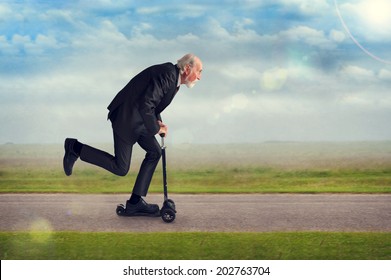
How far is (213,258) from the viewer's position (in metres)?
5.08

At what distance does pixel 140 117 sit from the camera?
6.02 meters

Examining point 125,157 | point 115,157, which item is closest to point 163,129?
point 125,157

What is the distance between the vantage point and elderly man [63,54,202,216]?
579cm

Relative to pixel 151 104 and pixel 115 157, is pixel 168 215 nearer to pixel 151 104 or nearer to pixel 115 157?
pixel 115 157

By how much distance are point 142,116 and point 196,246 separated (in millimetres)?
1601

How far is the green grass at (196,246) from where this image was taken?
5176mm

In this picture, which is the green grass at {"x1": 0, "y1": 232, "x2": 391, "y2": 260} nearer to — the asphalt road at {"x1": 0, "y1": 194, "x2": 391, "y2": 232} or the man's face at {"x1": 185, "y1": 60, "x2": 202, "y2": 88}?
the asphalt road at {"x1": 0, "y1": 194, "x2": 391, "y2": 232}

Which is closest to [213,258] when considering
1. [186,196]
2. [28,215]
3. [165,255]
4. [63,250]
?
[165,255]

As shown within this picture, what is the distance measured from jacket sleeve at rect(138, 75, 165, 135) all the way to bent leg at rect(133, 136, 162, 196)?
Answer: 19.3 inches

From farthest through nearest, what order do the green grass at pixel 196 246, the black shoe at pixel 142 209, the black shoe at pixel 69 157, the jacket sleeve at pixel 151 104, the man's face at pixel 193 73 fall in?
the black shoe at pixel 142 209 < the black shoe at pixel 69 157 < the man's face at pixel 193 73 < the jacket sleeve at pixel 151 104 < the green grass at pixel 196 246

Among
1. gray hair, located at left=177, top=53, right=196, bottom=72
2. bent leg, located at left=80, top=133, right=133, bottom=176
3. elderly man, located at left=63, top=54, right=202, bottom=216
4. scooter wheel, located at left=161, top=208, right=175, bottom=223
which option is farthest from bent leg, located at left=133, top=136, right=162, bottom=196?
gray hair, located at left=177, top=53, right=196, bottom=72

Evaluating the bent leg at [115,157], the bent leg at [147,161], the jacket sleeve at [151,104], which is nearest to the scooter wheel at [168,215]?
the bent leg at [147,161]

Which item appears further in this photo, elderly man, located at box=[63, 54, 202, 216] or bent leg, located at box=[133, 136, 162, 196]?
bent leg, located at box=[133, 136, 162, 196]

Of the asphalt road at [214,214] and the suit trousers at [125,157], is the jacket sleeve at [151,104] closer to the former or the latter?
the suit trousers at [125,157]
